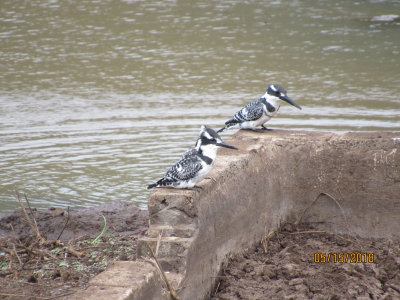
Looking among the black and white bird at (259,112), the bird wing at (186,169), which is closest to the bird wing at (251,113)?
the black and white bird at (259,112)

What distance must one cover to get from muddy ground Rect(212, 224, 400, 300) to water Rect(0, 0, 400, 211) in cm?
226

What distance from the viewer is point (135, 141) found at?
9.52 m

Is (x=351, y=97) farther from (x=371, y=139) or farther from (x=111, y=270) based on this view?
(x=111, y=270)

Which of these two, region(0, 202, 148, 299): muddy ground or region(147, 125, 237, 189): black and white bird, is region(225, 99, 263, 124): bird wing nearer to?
region(0, 202, 148, 299): muddy ground

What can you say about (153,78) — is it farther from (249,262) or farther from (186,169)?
(186,169)

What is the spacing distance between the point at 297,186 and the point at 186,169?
183 cm

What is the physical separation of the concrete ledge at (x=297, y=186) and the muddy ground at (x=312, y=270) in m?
0.13

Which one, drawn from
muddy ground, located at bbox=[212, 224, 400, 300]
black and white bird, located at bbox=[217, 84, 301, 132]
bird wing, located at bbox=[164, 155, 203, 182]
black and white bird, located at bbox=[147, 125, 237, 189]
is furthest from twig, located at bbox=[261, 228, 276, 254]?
black and white bird, located at bbox=[217, 84, 301, 132]

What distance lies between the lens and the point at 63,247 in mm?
5914

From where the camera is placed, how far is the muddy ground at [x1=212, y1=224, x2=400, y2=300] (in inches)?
199

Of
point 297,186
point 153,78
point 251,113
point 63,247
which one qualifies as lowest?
point 153,78
